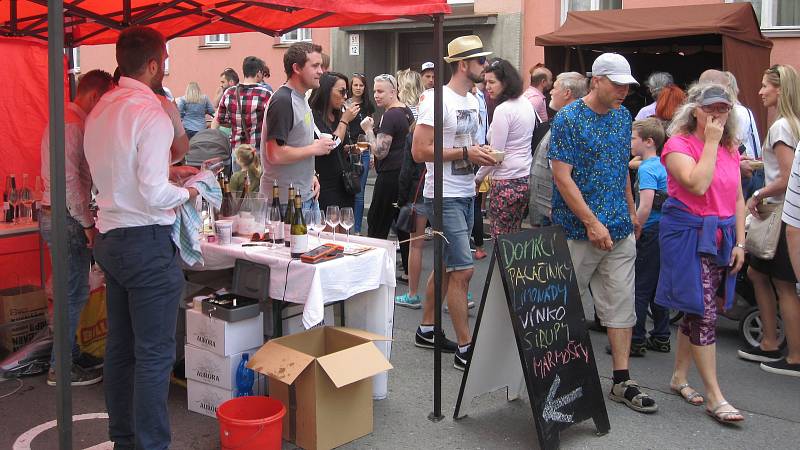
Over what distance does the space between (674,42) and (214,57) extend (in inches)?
414

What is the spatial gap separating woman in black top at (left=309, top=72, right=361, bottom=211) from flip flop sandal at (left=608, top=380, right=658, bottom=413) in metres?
2.70

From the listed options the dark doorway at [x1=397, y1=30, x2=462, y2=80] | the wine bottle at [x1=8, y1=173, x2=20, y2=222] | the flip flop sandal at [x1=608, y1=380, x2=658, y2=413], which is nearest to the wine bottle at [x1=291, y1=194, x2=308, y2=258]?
the flip flop sandal at [x1=608, y1=380, x2=658, y2=413]

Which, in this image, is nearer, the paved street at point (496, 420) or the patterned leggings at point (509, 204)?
the paved street at point (496, 420)

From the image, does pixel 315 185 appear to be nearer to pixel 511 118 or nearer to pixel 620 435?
pixel 511 118

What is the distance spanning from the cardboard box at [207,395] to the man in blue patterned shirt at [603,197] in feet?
6.27

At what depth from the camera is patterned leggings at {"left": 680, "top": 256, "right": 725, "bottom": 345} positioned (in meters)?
4.38

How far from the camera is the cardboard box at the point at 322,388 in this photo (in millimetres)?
3834

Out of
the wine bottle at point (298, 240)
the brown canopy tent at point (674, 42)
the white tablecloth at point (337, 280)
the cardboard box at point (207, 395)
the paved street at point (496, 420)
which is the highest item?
the brown canopy tent at point (674, 42)

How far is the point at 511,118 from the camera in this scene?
5965mm

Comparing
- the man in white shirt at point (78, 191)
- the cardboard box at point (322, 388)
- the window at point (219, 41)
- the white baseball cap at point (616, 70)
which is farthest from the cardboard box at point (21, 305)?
the window at point (219, 41)

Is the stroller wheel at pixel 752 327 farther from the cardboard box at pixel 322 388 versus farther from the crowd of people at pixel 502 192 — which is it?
the cardboard box at pixel 322 388

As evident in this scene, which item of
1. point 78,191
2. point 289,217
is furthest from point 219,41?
point 289,217

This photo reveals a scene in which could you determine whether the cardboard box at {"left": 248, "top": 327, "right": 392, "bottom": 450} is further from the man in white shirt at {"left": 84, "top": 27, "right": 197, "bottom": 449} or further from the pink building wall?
the pink building wall

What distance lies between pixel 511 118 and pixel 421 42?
8.86 metres
